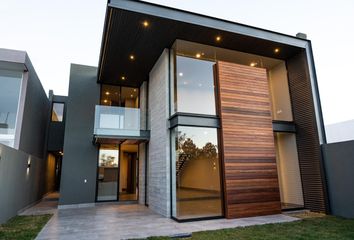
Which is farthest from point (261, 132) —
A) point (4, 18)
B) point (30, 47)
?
point (30, 47)

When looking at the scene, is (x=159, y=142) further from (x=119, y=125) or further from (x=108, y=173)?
(x=108, y=173)

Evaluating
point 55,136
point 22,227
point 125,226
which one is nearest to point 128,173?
point 55,136

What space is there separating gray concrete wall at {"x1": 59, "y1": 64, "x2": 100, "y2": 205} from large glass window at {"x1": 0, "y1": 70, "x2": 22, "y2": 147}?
1.93 m

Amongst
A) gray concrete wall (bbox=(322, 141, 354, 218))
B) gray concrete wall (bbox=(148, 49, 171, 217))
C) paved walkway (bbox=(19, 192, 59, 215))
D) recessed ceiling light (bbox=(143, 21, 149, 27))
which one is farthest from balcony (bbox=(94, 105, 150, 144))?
gray concrete wall (bbox=(322, 141, 354, 218))

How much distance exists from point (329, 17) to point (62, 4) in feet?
38.5

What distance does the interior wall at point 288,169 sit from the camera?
7.71m

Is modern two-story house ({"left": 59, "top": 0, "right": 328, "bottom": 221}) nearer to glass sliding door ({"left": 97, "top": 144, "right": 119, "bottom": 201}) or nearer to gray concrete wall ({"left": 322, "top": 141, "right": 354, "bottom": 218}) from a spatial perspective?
gray concrete wall ({"left": 322, "top": 141, "right": 354, "bottom": 218})

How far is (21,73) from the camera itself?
8.46 metres

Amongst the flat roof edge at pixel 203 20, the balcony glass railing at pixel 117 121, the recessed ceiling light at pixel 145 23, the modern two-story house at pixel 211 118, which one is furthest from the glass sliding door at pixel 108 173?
the flat roof edge at pixel 203 20

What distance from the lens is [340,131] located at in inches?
368

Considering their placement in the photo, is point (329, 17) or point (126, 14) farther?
point (329, 17)

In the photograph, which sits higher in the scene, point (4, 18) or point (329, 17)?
point (4, 18)

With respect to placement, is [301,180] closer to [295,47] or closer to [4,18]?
[295,47]

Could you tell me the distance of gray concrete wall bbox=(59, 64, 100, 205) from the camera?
914 centimetres
